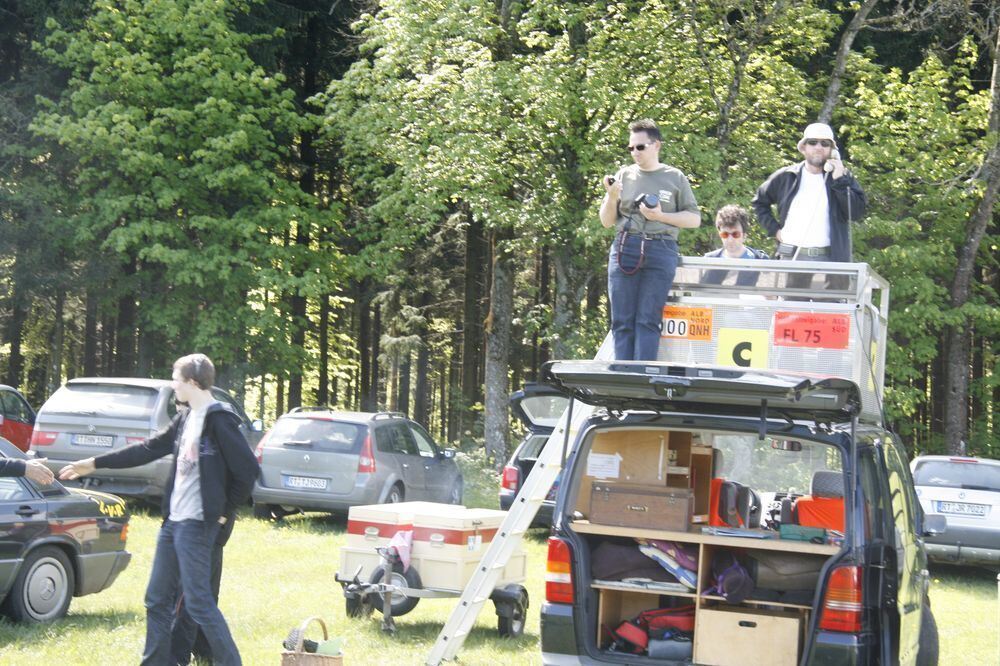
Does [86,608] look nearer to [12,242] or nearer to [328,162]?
[12,242]

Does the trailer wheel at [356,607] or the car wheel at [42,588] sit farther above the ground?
the car wheel at [42,588]

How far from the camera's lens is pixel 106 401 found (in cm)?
1764

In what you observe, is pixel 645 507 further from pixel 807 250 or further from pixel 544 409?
pixel 544 409

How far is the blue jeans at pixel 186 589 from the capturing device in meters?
7.60

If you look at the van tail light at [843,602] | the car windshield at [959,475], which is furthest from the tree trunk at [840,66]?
the van tail light at [843,602]

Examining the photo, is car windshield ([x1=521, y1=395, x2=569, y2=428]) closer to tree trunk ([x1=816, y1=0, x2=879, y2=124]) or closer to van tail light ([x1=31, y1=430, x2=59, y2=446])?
van tail light ([x1=31, y1=430, x2=59, y2=446])

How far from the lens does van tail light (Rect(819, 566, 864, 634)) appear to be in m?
6.31

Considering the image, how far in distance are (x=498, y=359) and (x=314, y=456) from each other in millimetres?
11076

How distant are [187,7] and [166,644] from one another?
23912mm

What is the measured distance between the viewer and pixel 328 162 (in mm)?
34906

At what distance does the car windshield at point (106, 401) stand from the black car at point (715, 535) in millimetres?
11264

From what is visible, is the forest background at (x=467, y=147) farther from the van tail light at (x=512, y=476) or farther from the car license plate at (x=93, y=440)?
the car license plate at (x=93, y=440)

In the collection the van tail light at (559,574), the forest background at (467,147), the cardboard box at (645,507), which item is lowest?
the van tail light at (559,574)

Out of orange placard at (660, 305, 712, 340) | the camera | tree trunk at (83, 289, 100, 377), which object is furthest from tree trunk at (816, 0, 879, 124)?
tree trunk at (83, 289, 100, 377)
